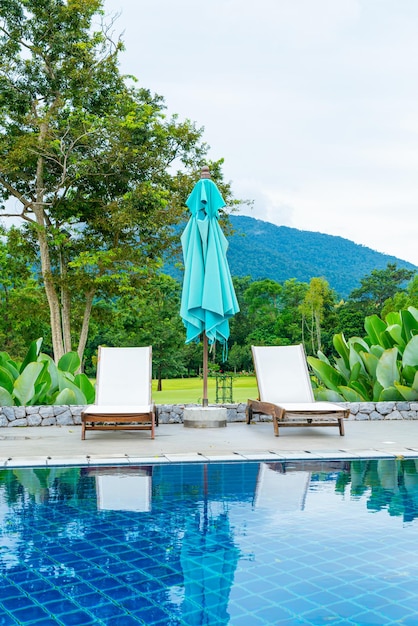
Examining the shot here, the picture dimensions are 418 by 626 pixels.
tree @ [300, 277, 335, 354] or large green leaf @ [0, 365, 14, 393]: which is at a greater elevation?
tree @ [300, 277, 335, 354]

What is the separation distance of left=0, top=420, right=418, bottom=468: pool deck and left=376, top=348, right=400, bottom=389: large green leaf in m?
1.00

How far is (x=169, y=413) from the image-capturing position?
9125 millimetres

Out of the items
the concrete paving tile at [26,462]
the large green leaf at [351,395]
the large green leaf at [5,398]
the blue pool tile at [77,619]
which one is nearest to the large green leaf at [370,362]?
the large green leaf at [351,395]

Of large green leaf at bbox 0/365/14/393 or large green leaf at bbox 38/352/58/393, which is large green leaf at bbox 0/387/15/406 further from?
large green leaf at bbox 38/352/58/393

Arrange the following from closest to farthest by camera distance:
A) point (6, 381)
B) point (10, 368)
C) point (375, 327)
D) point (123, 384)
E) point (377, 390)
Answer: point (123, 384), point (6, 381), point (10, 368), point (377, 390), point (375, 327)

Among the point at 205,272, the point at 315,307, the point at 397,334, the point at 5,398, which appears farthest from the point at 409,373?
the point at 315,307

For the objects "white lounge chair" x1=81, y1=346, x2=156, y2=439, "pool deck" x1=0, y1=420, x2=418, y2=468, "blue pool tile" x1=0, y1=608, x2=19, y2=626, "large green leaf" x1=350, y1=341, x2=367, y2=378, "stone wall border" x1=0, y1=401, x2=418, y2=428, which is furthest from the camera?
"large green leaf" x1=350, y1=341, x2=367, y2=378

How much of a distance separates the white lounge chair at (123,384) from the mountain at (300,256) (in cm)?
4718

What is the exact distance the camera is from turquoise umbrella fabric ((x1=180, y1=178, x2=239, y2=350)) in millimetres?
8406

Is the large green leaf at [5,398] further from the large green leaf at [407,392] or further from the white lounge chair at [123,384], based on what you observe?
the large green leaf at [407,392]

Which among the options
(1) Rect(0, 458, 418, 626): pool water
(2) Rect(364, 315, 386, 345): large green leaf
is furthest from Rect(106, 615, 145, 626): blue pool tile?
(2) Rect(364, 315, 386, 345): large green leaf

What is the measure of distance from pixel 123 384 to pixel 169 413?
3.26 ft

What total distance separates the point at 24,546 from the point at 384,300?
5529 cm

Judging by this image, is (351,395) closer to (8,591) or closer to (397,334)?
(397,334)
